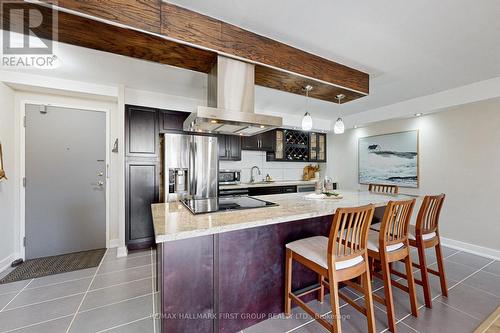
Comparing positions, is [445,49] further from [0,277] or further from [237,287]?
[0,277]

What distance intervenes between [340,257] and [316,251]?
196 millimetres

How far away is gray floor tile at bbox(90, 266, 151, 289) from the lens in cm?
226

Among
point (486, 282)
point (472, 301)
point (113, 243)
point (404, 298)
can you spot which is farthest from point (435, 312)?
point (113, 243)

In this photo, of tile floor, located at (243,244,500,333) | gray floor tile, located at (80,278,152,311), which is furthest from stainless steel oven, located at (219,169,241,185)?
tile floor, located at (243,244,500,333)

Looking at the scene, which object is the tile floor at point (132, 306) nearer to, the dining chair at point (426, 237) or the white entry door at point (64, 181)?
the dining chair at point (426, 237)

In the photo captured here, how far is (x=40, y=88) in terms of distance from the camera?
265 cm

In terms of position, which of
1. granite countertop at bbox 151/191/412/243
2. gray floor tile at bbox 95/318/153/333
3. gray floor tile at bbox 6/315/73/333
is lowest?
gray floor tile at bbox 95/318/153/333

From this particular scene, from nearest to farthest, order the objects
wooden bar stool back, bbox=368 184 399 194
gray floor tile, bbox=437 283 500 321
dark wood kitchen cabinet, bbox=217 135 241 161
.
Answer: gray floor tile, bbox=437 283 500 321 < wooden bar stool back, bbox=368 184 399 194 < dark wood kitchen cabinet, bbox=217 135 241 161

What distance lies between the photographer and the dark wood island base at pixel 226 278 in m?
1.33

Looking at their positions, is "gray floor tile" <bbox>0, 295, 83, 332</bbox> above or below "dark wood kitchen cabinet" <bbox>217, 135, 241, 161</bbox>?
below

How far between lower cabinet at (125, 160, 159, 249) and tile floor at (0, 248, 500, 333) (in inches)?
22.1

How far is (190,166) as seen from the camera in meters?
3.22

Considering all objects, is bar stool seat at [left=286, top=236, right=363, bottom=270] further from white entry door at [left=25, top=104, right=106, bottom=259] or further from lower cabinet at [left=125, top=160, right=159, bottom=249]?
white entry door at [left=25, top=104, right=106, bottom=259]

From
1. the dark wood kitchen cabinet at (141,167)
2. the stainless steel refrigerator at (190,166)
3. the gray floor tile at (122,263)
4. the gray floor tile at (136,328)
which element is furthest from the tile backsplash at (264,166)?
the gray floor tile at (136,328)
